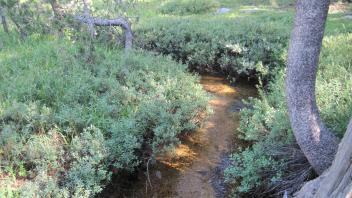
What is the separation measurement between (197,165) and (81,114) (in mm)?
2304

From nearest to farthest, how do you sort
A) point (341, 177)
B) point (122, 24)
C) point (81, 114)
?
point (341, 177), point (81, 114), point (122, 24)

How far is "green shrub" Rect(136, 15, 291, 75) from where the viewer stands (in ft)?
33.1

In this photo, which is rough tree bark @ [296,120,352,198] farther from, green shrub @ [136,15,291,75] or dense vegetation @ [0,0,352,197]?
green shrub @ [136,15,291,75]

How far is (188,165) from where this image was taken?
22.4 feet

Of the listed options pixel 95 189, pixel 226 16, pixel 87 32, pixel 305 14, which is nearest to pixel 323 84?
pixel 305 14

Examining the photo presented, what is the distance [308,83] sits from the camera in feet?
15.4

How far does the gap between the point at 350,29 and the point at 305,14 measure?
7585 mm

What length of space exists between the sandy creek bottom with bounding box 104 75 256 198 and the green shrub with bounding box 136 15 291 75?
6.09 feet

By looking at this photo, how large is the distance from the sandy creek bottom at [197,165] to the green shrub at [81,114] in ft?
1.19

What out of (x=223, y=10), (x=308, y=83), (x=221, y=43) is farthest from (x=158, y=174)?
(x=223, y=10)

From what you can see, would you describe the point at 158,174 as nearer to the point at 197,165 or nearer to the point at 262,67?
the point at 197,165

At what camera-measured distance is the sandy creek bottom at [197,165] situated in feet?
20.1

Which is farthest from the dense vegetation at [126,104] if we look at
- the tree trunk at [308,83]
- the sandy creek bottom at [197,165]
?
the tree trunk at [308,83]

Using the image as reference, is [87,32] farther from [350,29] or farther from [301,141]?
[350,29]
